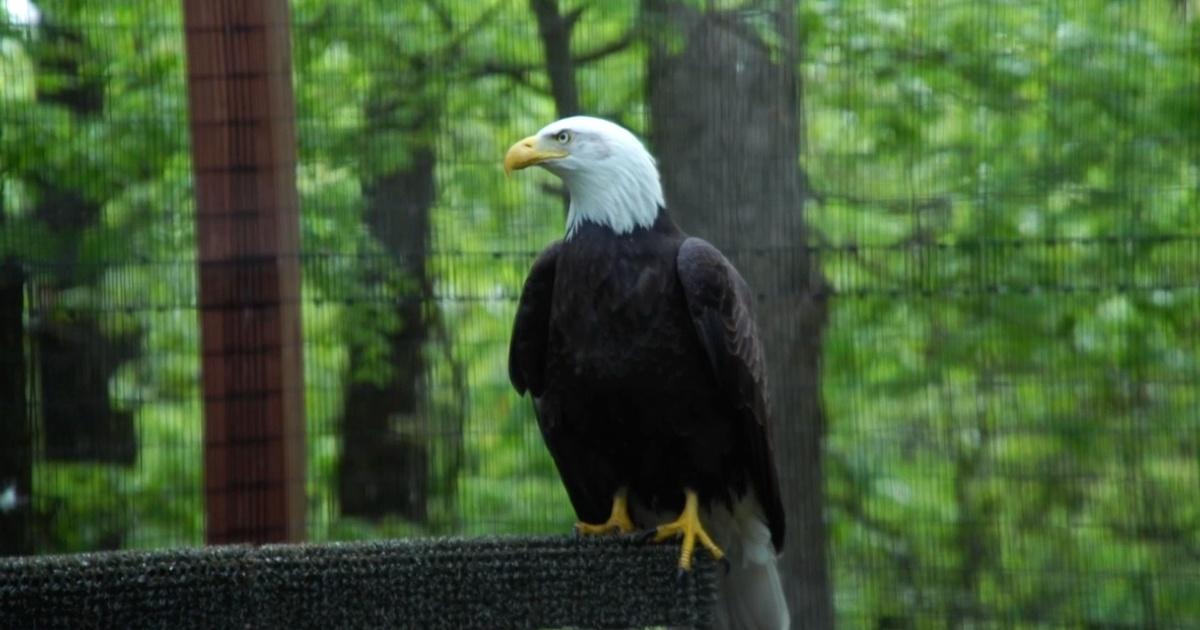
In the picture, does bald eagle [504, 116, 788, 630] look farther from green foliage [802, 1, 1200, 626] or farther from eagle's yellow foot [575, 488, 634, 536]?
green foliage [802, 1, 1200, 626]

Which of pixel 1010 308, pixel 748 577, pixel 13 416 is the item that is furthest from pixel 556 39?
pixel 13 416

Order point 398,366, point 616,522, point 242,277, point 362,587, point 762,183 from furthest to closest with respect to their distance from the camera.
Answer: point 398,366, point 762,183, point 616,522, point 242,277, point 362,587

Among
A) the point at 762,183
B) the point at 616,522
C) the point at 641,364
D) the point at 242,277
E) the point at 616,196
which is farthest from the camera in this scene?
the point at 762,183

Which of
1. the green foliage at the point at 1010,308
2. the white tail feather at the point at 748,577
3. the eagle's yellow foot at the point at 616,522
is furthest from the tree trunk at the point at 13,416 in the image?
the green foliage at the point at 1010,308

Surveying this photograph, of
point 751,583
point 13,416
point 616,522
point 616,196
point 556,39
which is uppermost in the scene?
point 556,39

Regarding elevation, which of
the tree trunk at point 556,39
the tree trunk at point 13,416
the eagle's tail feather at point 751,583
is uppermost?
the tree trunk at point 556,39

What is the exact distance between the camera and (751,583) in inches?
136

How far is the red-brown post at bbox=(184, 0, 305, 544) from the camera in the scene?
2893mm

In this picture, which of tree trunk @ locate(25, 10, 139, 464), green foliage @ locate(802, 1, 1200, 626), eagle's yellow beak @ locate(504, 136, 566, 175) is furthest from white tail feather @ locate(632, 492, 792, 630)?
tree trunk @ locate(25, 10, 139, 464)

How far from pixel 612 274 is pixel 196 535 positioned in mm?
1174

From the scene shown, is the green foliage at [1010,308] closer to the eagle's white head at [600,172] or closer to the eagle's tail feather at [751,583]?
the eagle's tail feather at [751,583]

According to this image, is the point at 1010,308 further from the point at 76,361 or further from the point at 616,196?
the point at 76,361

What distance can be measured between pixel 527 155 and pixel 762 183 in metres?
0.61

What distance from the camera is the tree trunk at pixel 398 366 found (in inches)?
142
